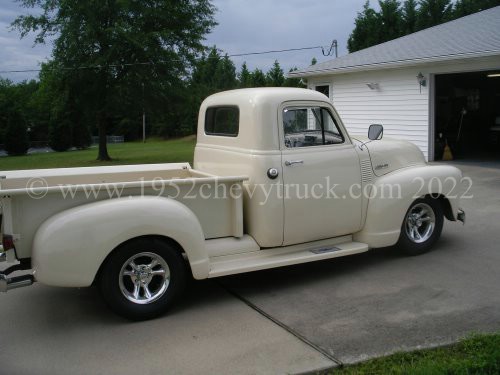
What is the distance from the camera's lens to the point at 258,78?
3306cm

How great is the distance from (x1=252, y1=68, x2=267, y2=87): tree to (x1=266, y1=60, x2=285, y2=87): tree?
1.07ft

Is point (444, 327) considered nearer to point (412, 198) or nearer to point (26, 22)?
point (412, 198)

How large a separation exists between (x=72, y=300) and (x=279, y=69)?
28.7m

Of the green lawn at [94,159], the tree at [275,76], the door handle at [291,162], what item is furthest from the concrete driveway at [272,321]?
the tree at [275,76]

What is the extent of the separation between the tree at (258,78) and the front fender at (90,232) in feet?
94.6

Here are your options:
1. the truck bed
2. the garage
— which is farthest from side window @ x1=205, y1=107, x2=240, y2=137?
the garage

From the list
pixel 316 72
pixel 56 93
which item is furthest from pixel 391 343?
pixel 56 93

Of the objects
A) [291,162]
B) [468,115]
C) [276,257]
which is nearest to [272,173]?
[291,162]

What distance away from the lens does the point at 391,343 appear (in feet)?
13.3

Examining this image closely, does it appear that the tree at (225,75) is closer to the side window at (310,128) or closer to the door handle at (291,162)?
the side window at (310,128)

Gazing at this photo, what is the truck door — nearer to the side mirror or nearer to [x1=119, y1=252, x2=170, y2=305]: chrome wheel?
the side mirror

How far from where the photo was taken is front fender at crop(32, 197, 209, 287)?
4.23 metres

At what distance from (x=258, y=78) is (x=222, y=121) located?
2764 cm

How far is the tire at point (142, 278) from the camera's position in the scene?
448 centimetres
